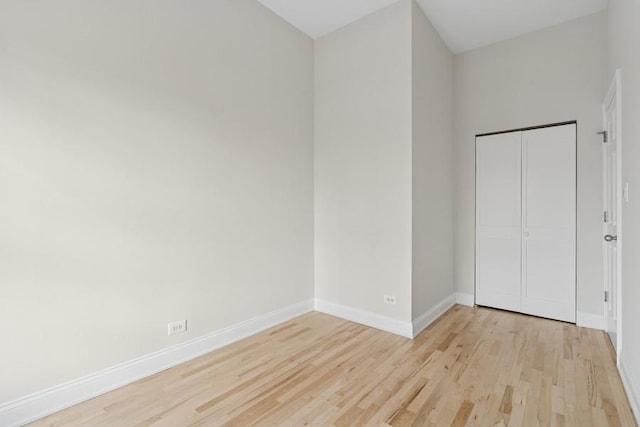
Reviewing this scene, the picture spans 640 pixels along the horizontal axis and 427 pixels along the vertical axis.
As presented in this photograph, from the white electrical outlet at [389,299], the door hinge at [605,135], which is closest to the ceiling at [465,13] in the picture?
the door hinge at [605,135]

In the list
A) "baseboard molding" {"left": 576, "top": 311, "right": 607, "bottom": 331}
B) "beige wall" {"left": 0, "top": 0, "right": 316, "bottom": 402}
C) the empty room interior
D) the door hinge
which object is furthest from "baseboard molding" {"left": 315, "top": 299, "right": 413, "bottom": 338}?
the door hinge

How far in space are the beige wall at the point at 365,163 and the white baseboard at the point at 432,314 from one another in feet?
0.54

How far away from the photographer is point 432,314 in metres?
3.42

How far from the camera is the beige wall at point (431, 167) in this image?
123 inches

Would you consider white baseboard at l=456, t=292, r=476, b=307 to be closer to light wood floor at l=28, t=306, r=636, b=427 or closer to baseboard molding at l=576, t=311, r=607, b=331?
light wood floor at l=28, t=306, r=636, b=427

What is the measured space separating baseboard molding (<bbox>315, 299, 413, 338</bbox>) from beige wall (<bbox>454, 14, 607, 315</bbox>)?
139cm

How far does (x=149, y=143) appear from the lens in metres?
2.31

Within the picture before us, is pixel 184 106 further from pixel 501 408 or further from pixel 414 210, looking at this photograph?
pixel 501 408

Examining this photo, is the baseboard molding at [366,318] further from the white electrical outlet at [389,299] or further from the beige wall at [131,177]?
the beige wall at [131,177]

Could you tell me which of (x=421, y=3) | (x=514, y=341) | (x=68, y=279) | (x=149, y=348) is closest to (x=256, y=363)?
(x=149, y=348)

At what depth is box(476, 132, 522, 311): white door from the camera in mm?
3656

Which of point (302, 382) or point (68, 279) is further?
point (302, 382)

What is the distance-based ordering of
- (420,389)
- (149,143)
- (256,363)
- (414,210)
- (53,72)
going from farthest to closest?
1. (414,210)
2. (256,363)
3. (149,143)
4. (420,389)
5. (53,72)

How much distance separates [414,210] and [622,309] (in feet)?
5.52
